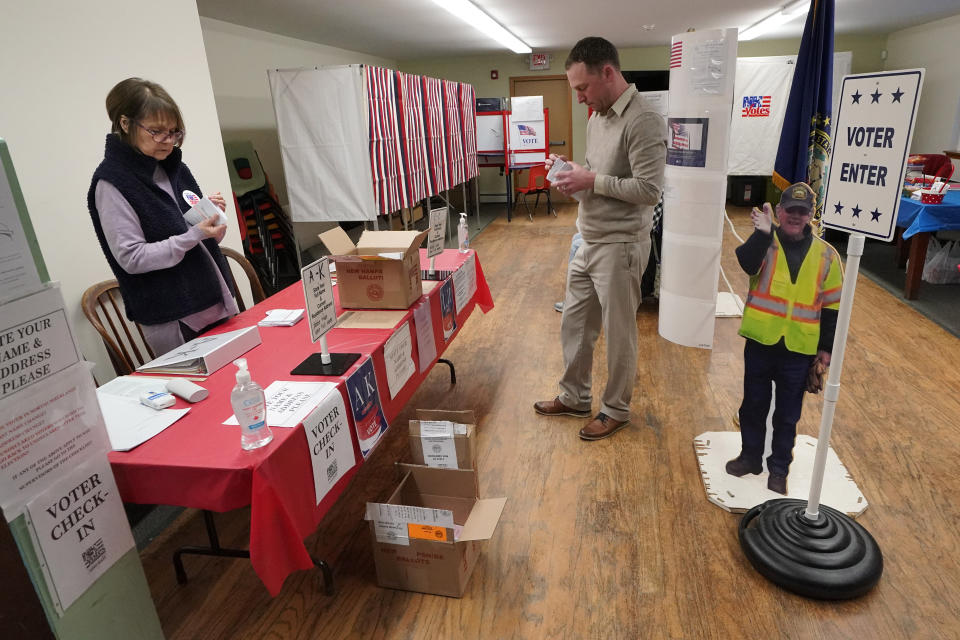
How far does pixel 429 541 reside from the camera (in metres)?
1.71

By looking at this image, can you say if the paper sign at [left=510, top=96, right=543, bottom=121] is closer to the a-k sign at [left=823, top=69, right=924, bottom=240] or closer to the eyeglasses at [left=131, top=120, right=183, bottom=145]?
the eyeglasses at [left=131, top=120, right=183, bottom=145]

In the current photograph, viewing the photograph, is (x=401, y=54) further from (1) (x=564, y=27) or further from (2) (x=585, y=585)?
(2) (x=585, y=585)

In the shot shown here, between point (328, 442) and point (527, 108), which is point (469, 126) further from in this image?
point (328, 442)

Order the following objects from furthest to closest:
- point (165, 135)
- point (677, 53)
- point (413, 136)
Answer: point (413, 136) < point (677, 53) < point (165, 135)

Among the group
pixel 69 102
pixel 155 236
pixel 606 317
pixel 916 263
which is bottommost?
pixel 916 263

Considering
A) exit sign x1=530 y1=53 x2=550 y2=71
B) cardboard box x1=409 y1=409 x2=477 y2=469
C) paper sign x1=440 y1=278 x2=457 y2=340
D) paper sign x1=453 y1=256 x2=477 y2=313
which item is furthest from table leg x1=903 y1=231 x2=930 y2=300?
exit sign x1=530 y1=53 x2=550 y2=71

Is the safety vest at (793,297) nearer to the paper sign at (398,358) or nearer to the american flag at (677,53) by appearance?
the paper sign at (398,358)

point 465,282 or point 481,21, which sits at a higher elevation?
point 481,21

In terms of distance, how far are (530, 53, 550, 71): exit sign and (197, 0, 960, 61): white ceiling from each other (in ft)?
3.50

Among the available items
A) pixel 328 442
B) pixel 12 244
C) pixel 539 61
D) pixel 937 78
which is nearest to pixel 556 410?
pixel 328 442

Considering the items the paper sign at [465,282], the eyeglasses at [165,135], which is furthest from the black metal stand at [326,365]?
the paper sign at [465,282]

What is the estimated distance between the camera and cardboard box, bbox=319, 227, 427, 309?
6.95ft

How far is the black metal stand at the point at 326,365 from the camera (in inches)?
66.6

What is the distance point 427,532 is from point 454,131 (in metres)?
6.04
